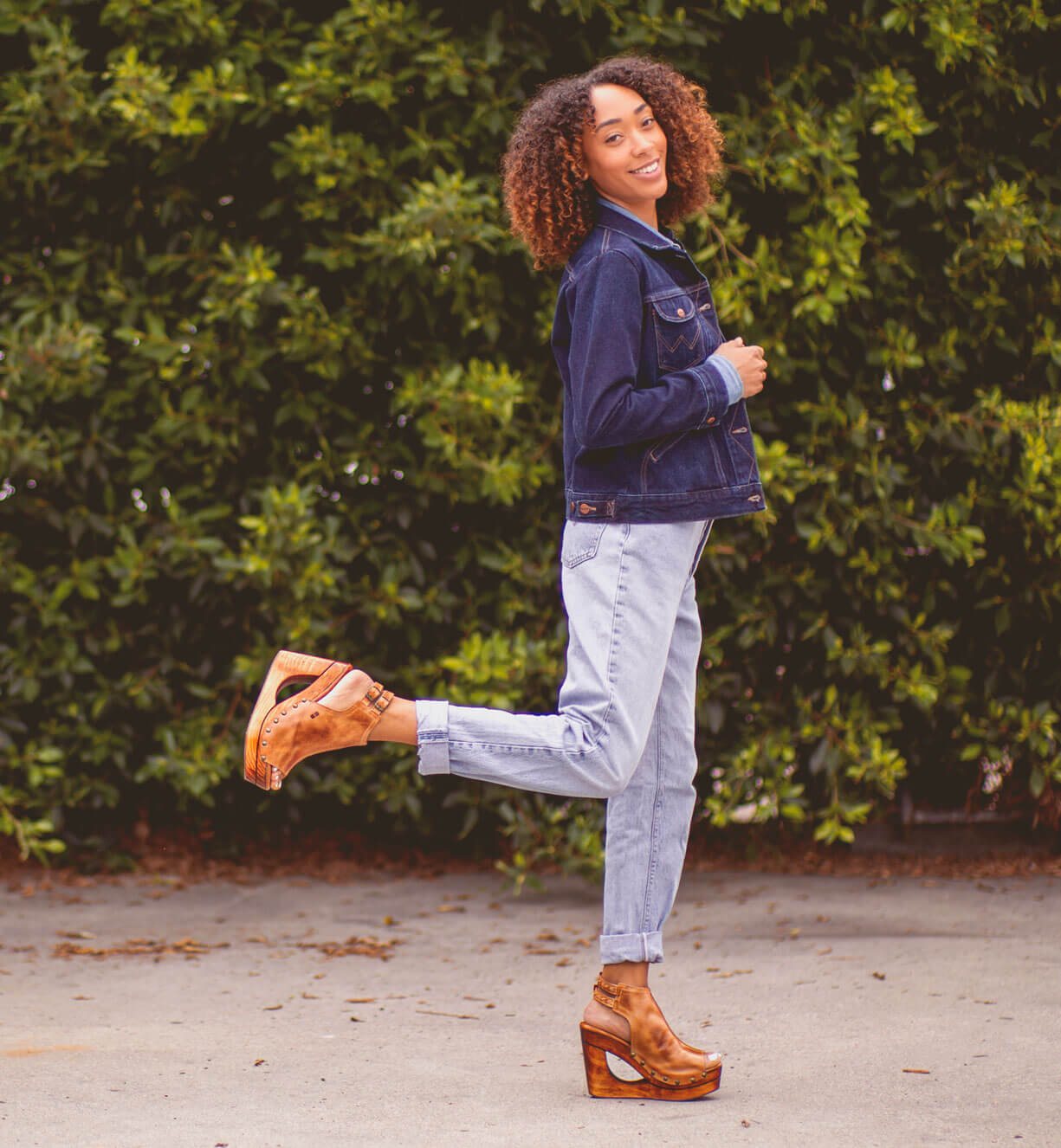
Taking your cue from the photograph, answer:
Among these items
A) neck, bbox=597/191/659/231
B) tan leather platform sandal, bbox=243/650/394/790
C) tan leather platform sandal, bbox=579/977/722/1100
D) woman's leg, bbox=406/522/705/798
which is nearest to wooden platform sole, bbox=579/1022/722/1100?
tan leather platform sandal, bbox=579/977/722/1100

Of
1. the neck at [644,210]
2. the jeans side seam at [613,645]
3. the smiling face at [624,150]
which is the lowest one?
the jeans side seam at [613,645]

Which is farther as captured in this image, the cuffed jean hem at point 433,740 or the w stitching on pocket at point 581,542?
the w stitching on pocket at point 581,542

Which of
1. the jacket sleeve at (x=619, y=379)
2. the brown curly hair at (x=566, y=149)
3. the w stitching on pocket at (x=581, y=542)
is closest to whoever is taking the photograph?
the jacket sleeve at (x=619, y=379)

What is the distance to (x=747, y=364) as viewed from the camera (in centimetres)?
289

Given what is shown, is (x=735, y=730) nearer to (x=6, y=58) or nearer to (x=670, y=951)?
(x=670, y=951)

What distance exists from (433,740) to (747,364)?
991mm

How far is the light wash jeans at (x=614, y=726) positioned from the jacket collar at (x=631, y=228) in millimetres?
578

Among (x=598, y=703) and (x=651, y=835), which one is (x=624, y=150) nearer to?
(x=598, y=703)

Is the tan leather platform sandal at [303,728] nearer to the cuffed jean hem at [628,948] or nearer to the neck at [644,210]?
the cuffed jean hem at [628,948]

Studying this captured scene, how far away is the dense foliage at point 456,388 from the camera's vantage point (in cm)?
443

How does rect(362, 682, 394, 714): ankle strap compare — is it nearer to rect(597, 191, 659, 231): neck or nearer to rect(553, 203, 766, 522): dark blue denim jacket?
rect(553, 203, 766, 522): dark blue denim jacket

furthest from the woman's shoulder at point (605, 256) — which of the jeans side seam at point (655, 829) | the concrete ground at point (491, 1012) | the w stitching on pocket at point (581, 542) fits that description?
the concrete ground at point (491, 1012)

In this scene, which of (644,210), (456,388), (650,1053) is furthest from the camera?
(456,388)

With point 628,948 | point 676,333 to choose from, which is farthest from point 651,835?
point 676,333
